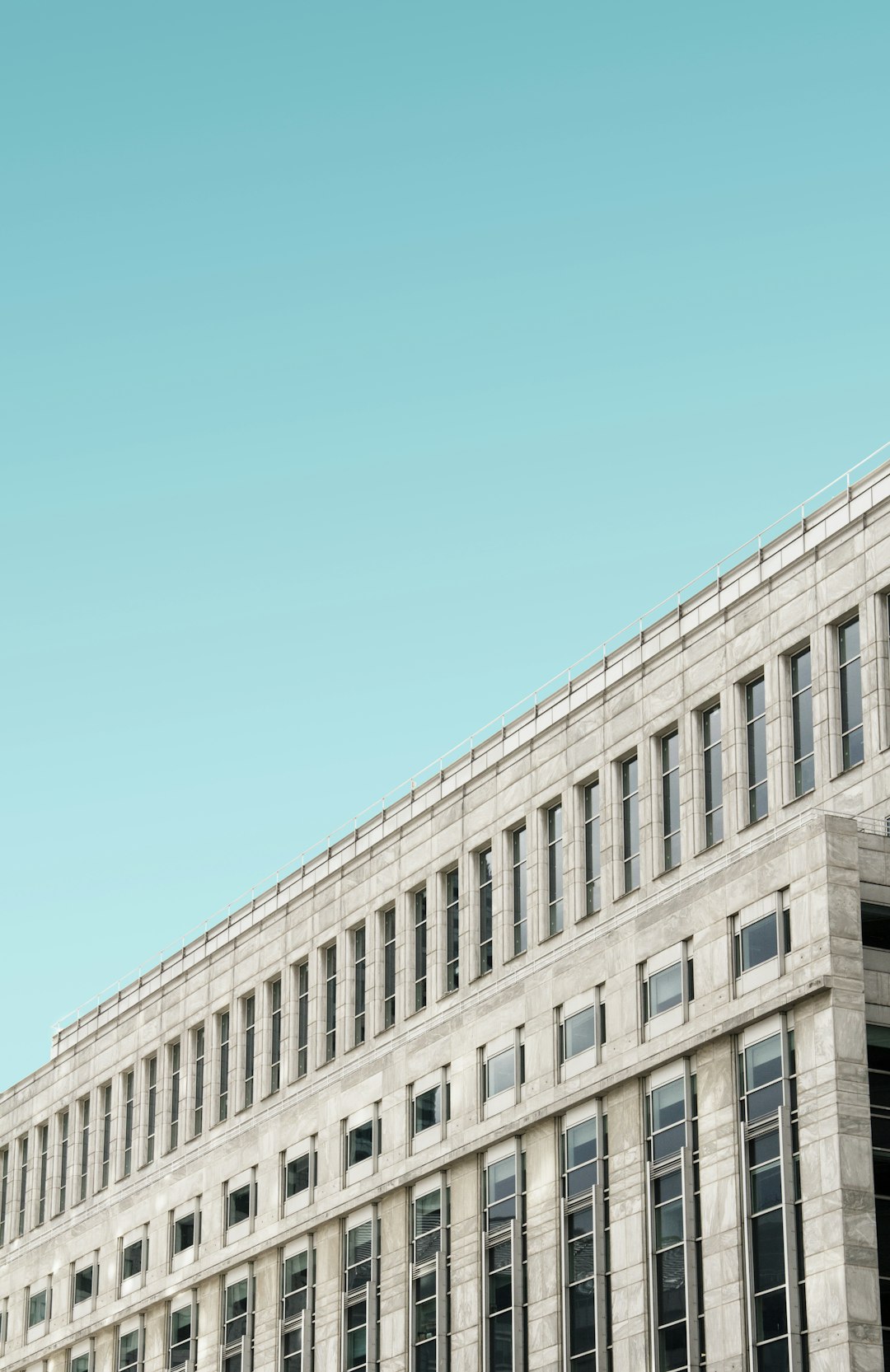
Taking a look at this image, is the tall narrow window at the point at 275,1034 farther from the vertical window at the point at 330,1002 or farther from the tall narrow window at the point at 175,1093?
the tall narrow window at the point at 175,1093

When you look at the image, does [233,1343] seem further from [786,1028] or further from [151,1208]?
[786,1028]

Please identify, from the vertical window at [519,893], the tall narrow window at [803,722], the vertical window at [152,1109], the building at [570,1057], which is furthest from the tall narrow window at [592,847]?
the vertical window at [152,1109]

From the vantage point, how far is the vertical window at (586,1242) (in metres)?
64.2

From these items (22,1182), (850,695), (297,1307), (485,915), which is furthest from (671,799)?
(22,1182)

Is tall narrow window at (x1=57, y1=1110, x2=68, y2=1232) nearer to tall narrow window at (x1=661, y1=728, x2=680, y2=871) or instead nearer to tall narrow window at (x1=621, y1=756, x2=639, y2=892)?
tall narrow window at (x1=621, y1=756, x2=639, y2=892)

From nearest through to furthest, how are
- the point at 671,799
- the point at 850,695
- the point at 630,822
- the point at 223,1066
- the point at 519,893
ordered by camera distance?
the point at 850,695 < the point at 671,799 < the point at 630,822 < the point at 519,893 < the point at 223,1066

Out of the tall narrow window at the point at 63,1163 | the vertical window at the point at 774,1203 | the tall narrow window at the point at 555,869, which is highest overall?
the tall narrow window at the point at 555,869

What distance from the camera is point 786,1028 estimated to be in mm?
59219

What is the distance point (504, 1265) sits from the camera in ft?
228

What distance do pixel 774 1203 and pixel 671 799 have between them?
16.4m

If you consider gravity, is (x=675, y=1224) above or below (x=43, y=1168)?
below

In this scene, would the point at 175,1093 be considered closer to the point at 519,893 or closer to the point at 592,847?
the point at 519,893

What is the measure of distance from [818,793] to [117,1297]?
39.9m

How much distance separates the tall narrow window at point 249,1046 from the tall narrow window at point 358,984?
674 cm
